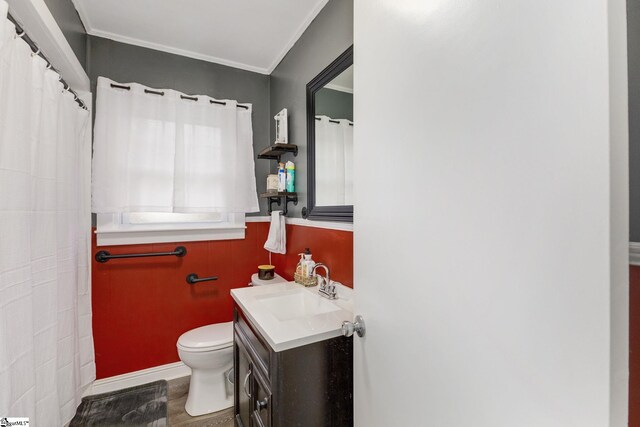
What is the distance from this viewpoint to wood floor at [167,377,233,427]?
1.71 metres

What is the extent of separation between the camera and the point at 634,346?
1.75 feet

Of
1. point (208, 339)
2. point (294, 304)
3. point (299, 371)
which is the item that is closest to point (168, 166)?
point (208, 339)

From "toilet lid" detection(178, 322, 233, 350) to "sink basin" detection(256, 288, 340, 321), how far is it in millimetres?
582

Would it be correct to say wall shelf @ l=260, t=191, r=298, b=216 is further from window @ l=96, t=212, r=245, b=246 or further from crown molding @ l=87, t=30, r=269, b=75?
crown molding @ l=87, t=30, r=269, b=75

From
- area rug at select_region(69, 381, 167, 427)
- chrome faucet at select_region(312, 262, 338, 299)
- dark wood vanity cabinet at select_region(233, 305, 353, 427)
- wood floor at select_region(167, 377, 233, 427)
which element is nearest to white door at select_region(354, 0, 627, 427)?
dark wood vanity cabinet at select_region(233, 305, 353, 427)

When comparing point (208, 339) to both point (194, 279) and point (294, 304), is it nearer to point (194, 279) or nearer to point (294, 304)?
point (194, 279)

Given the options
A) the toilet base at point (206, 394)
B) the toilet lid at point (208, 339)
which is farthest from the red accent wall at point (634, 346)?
the toilet base at point (206, 394)

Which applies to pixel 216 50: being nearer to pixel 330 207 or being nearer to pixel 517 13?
pixel 330 207

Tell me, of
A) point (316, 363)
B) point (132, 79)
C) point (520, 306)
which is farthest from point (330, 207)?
point (132, 79)

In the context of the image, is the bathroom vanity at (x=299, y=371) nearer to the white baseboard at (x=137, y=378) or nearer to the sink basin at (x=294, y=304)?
the sink basin at (x=294, y=304)

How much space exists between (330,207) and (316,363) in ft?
2.69

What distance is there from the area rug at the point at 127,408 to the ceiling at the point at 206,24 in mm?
2488

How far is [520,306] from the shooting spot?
A: 1.59 feet

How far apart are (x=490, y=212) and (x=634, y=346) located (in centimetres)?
38
